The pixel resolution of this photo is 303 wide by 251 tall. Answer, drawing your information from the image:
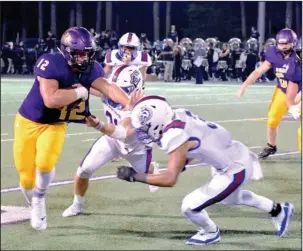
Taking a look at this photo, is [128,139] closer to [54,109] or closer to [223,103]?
[54,109]

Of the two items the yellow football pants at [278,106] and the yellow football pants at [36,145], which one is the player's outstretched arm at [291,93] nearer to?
the yellow football pants at [278,106]

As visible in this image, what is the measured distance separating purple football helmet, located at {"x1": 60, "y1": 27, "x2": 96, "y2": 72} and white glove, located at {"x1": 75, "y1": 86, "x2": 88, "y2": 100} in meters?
0.13

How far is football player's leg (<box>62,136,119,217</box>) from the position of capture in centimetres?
445

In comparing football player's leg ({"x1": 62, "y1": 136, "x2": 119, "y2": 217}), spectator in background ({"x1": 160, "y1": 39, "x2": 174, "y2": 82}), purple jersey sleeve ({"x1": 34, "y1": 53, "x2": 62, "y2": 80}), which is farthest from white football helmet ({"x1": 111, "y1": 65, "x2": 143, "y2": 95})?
spectator in background ({"x1": 160, "y1": 39, "x2": 174, "y2": 82})

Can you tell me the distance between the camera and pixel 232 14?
23016 millimetres

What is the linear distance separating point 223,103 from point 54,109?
8.73 metres

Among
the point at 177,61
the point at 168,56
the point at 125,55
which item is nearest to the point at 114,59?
the point at 125,55

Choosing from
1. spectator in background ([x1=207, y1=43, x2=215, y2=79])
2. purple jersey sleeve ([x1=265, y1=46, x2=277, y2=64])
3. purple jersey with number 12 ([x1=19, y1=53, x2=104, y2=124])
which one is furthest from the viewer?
spectator in background ([x1=207, y1=43, x2=215, y2=79])

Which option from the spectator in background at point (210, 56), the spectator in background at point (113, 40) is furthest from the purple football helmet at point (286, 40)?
the spectator in background at point (210, 56)

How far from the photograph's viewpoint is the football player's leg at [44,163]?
4062 mm

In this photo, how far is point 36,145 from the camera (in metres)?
4.12

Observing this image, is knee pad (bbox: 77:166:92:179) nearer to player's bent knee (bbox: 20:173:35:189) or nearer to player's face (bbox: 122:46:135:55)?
player's bent knee (bbox: 20:173:35:189)

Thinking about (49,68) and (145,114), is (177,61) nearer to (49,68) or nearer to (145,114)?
(49,68)

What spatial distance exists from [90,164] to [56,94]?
2.25 feet
